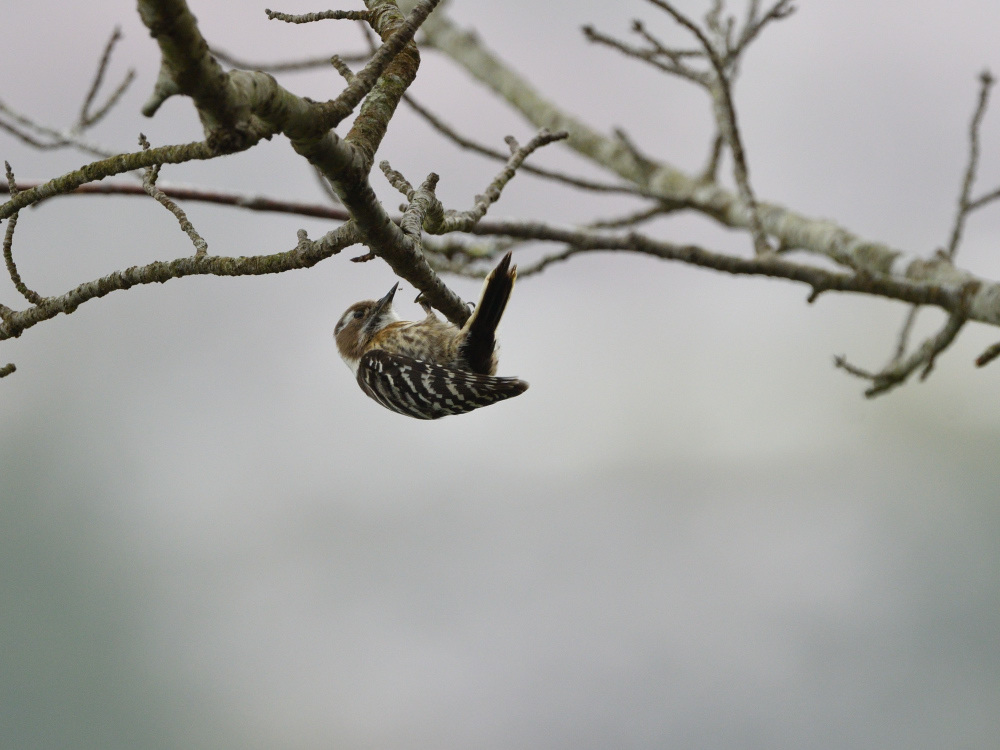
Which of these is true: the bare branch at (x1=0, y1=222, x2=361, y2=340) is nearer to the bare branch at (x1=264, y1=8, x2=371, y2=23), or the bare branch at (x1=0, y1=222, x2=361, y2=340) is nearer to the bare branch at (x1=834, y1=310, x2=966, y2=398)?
the bare branch at (x1=264, y1=8, x2=371, y2=23)

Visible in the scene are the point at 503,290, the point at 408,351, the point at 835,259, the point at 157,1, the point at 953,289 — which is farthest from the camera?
the point at 835,259

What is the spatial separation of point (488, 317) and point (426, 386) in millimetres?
512

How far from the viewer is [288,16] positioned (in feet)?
8.08

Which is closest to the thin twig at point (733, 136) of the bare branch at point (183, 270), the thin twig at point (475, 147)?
the thin twig at point (475, 147)

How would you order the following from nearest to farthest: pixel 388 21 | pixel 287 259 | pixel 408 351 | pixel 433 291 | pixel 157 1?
pixel 157 1 < pixel 287 259 < pixel 388 21 < pixel 433 291 < pixel 408 351

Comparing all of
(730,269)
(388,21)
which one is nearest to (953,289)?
(730,269)

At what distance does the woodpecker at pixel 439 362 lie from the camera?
4.01 metres

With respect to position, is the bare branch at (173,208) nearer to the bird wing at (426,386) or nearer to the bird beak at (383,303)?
the bird wing at (426,386)

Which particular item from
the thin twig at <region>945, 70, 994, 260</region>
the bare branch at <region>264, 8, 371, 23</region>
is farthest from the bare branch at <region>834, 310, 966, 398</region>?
the bare branch at <region>264, 8, 371, 23</region>

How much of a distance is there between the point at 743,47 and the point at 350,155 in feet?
12.0

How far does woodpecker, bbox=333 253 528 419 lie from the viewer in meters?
4.01

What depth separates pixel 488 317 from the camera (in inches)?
161

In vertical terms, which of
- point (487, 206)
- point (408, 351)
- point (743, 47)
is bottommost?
point (487, 206)

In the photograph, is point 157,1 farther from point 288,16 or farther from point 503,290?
point 503,290
